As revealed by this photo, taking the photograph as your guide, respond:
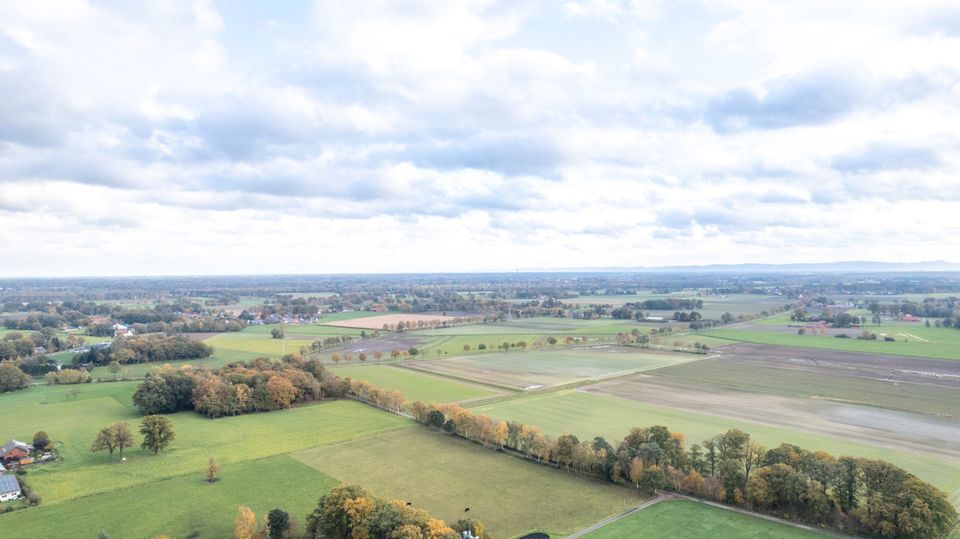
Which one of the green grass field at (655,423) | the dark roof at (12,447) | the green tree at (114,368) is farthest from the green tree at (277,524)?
the green tree at (114,368)

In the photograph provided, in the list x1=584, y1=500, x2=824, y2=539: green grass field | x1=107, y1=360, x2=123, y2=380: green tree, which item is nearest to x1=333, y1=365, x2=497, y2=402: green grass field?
x1=107, y1=360, x2=123, y2=380: green tree

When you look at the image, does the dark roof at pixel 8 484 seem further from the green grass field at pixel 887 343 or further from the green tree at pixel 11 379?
the green grass field at pixel 887 343

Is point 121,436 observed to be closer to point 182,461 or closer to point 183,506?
point 182,461

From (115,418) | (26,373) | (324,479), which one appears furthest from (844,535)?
(26,373)

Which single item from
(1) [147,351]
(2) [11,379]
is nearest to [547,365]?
(1) [147,351]

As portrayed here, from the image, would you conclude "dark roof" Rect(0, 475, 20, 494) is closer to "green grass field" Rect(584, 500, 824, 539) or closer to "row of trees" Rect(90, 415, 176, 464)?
"row of trees" Rect(90, 415, 176, 464)

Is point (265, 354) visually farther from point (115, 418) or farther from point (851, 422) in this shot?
point (851, 422)

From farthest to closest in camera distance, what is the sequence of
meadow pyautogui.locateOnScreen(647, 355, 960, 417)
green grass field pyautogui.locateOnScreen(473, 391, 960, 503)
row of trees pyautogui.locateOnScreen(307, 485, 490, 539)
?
meadow pyautogui.locateOnScreen(647, 355, 960, 417), green grass field pyautogui.locateOnScreen(473, 391, 960, 503), row of trees pyautogui.locateOnScreen(307, 485, 490, 539)
